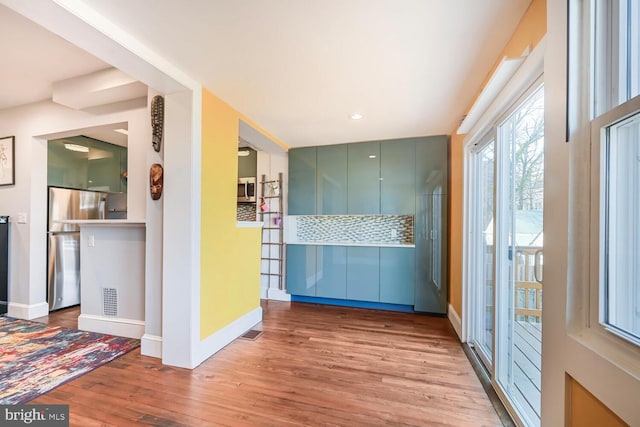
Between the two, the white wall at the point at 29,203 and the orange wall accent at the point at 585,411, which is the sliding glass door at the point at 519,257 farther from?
the white wall at the point at 29,203

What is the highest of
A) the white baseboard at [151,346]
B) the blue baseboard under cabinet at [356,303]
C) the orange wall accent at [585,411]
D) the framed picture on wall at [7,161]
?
the framed picture on wall at [7,161]

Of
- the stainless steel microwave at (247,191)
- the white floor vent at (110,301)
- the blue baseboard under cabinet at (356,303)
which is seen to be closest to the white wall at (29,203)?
the white floor vent at (110,301)

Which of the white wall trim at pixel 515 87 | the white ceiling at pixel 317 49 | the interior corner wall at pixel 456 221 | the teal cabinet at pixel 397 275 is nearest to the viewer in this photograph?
the white wall trim at pixel 515 87

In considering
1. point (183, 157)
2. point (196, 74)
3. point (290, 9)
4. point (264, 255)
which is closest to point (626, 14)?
point (290, 9)

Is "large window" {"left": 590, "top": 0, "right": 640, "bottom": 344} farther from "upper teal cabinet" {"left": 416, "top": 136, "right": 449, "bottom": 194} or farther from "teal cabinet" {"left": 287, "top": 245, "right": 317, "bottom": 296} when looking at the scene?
"teal cabinet" {"left": 287, "top": 245, "right": 317, "bottom": 296}

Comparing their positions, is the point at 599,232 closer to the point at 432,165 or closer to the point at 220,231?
the point at 220,231

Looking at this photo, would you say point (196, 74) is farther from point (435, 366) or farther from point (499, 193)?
point (435, 366)

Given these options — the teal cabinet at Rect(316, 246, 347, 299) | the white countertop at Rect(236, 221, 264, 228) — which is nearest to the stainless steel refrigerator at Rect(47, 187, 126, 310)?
the white countertop at Rect(236, 221, 264, 228)

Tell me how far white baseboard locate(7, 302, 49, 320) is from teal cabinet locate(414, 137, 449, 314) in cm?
462

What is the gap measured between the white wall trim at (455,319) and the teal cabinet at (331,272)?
1330mm

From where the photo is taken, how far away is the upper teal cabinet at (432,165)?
11.1 ft

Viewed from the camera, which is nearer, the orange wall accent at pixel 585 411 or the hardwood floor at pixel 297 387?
the orange wall accent at pixel 585 411

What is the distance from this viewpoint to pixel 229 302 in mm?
2584

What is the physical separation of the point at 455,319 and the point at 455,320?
0.03 feet
